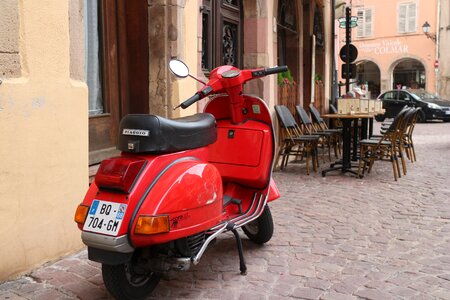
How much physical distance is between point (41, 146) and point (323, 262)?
2.19 meters

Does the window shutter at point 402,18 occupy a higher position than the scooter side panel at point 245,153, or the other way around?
the window shutter at point 402,18

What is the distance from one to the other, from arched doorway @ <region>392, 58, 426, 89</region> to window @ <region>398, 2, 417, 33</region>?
2.57 metres

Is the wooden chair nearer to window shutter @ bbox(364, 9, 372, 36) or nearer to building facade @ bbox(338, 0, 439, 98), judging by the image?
building facade @ bbox(338, 0, 439, 98)

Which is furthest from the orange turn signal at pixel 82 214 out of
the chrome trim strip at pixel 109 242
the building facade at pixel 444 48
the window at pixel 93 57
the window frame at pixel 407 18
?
the window frame at pixel 407 18

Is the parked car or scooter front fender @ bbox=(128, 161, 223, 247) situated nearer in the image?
scooter front fender @ bbox=(128, 161, 223, 247)

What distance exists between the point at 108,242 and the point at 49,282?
43.3 inches

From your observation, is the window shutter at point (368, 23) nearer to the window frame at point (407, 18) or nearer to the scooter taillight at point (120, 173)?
the window frame at point (407, 18)

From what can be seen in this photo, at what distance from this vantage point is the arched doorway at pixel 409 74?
33250mm

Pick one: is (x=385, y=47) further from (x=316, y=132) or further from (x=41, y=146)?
(x=41, y=146)

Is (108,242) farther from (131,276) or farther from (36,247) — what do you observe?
(36,247)

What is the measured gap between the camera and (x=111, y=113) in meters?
5.36

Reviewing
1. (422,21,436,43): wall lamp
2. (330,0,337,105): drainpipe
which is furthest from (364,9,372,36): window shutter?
(330,0,337,105): drainpipe

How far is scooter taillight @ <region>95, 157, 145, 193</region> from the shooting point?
2760 mm

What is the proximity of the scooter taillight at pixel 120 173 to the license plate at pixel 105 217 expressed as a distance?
3.7 inches
